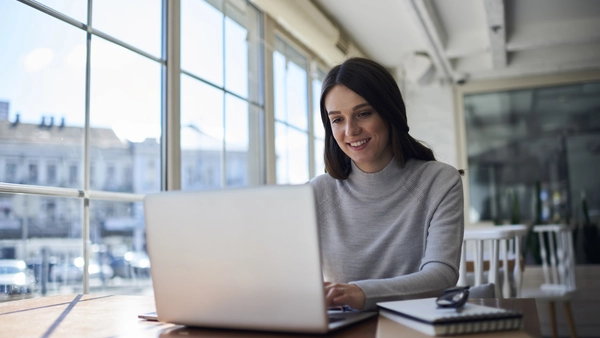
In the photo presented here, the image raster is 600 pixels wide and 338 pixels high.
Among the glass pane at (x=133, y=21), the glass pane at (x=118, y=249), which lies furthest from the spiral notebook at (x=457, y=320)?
the glass pane at (x=133, y=21)

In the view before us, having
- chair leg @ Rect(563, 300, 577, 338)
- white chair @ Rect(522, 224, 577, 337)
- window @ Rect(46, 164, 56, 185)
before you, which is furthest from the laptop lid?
chair leg @ Rect(563, 300, 577, 338)

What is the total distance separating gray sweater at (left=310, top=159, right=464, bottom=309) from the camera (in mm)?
1320

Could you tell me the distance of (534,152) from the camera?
231 inches

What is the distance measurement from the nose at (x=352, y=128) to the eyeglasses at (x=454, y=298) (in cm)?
62

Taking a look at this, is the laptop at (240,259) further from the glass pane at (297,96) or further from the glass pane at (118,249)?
the glass pane at (297,96)

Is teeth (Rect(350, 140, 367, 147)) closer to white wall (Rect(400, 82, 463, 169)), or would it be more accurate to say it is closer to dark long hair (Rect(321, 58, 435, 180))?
dark long hair (Rect(321, 58, 435, 180))

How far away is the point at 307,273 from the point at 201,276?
7.4 inches

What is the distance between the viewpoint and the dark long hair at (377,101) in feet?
4.61

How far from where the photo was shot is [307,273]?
0.79 metres

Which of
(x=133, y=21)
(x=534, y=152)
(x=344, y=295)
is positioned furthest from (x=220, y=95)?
(x=534, y=152)

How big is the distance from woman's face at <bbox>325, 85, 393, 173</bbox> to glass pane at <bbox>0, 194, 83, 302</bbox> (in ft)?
3.50

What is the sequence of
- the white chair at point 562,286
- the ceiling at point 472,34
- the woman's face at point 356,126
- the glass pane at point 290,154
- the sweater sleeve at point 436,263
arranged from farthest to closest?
the ceiling at point 472,34 < the glass pane at point 290,154 < the white chair at point 562,286 < the woman's face at point 356,126 < the sweater sleeve at point 436,263

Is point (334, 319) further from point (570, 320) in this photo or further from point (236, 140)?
point (570, 320)

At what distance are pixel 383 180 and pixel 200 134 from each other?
169cm
